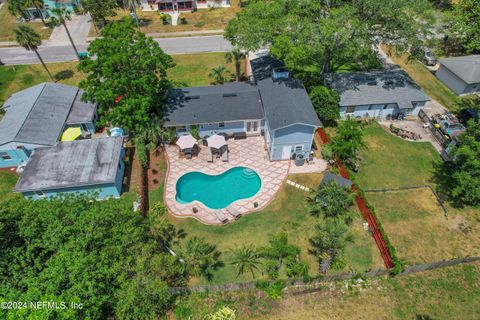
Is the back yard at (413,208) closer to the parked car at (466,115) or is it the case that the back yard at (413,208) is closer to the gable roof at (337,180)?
the gable roof at (337,180)

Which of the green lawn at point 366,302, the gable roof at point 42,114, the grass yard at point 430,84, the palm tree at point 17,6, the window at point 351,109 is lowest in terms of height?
the green lawn at point 366,302

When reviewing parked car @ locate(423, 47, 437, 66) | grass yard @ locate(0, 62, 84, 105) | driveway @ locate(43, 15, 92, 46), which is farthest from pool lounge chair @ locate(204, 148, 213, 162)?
driveway @ locate(43, 15, 92, 46)

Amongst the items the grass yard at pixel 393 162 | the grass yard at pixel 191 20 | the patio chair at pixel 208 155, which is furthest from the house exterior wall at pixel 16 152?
the grass yard at pixel 191 20

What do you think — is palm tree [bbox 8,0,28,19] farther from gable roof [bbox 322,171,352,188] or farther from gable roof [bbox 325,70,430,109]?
gable roof [bbox 322,171,352,188]

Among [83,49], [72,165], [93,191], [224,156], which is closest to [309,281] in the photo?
[224,156]

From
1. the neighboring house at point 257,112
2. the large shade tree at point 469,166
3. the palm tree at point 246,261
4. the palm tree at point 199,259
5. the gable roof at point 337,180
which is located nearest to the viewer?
the palm tree at point 199,259

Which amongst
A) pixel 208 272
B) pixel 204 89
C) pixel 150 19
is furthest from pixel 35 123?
pixel 150 19

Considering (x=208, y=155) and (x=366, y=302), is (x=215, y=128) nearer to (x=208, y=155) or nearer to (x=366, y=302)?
(x=208, y=155)
